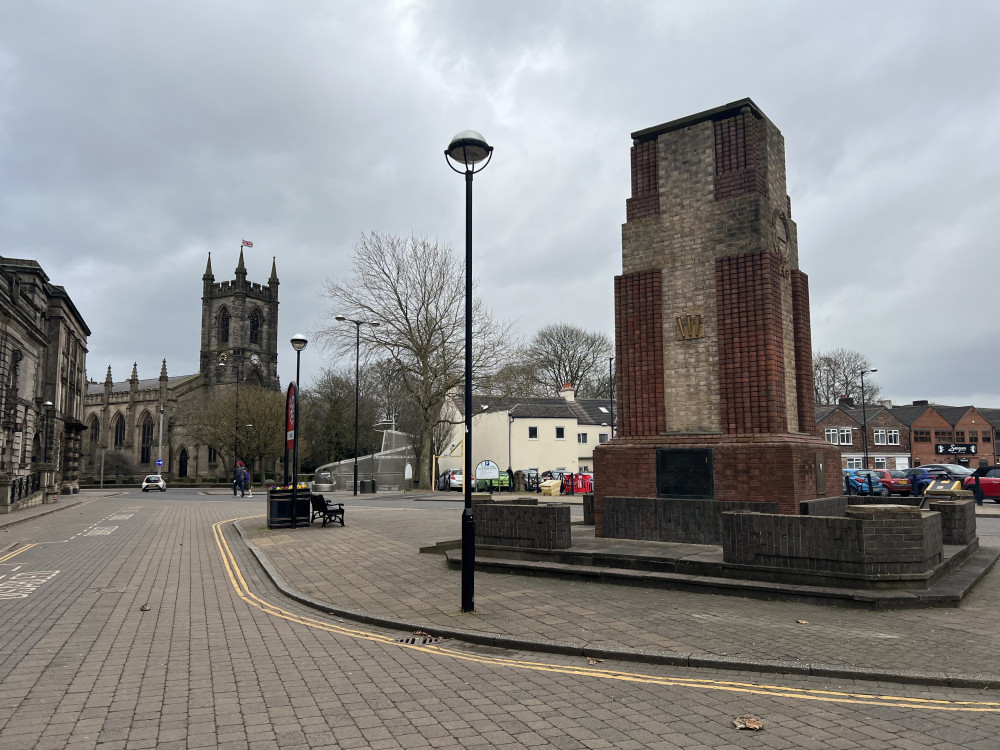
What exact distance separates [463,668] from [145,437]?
86.3 meters

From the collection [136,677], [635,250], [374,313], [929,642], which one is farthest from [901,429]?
[136,677]

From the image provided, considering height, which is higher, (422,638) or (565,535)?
(565,535)

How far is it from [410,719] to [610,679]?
1.77 meters

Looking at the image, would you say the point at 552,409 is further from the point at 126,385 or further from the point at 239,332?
the point at 126,385

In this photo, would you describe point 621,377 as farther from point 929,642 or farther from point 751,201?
point 929,642

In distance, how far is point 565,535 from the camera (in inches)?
400

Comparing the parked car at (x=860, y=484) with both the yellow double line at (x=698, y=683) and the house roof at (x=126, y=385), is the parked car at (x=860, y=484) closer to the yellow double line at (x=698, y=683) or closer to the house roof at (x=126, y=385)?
the yellow double line at (x=698, y=683)

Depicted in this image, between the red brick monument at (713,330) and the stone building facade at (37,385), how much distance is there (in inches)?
977

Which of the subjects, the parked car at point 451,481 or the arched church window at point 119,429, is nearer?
the parked car at point 451,481

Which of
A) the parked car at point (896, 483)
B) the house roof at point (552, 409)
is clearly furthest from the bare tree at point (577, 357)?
the parked car at point (896, 483)

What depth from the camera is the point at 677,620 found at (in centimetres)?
715

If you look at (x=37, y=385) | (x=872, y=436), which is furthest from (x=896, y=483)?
(x=37, y=385)

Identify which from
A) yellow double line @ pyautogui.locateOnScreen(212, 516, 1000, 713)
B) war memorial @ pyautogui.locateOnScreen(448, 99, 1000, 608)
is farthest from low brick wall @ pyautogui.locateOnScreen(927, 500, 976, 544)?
yellow double line @ pyautogui.locateOnScreen(212, 516, 1000, 713)

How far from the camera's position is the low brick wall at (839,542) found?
7.77 m
